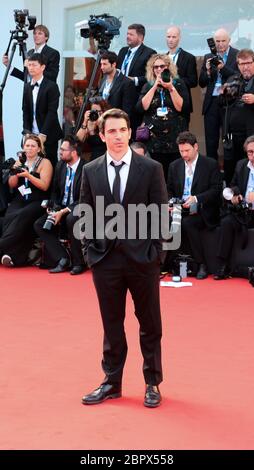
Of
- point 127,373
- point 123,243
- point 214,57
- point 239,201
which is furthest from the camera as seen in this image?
point 214,57

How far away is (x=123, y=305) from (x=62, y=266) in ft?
13.9

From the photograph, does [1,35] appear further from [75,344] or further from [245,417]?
[245,417]

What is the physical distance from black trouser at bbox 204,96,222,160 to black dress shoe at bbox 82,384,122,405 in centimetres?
482

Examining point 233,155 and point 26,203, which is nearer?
point 233,155

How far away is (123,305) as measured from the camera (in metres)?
4.99

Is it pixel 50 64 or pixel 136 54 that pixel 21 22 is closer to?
pixel 50 64

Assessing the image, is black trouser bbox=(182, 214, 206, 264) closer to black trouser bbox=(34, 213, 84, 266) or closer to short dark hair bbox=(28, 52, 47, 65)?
black trouser bbox=(34, 213, 84, 266)

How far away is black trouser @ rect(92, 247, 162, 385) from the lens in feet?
15.9

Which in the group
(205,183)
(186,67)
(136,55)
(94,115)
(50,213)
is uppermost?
(136,55)

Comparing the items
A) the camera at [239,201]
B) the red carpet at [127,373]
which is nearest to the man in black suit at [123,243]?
the red carpet at [127,373]

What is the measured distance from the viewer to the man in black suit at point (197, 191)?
29.1ft

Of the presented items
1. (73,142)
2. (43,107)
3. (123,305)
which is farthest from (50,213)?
(123,305)

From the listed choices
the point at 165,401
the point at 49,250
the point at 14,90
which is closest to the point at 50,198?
the point at 49,250

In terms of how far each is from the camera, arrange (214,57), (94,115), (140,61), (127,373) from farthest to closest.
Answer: (140,61)
(94,115)
(214,57)
(127,373)
